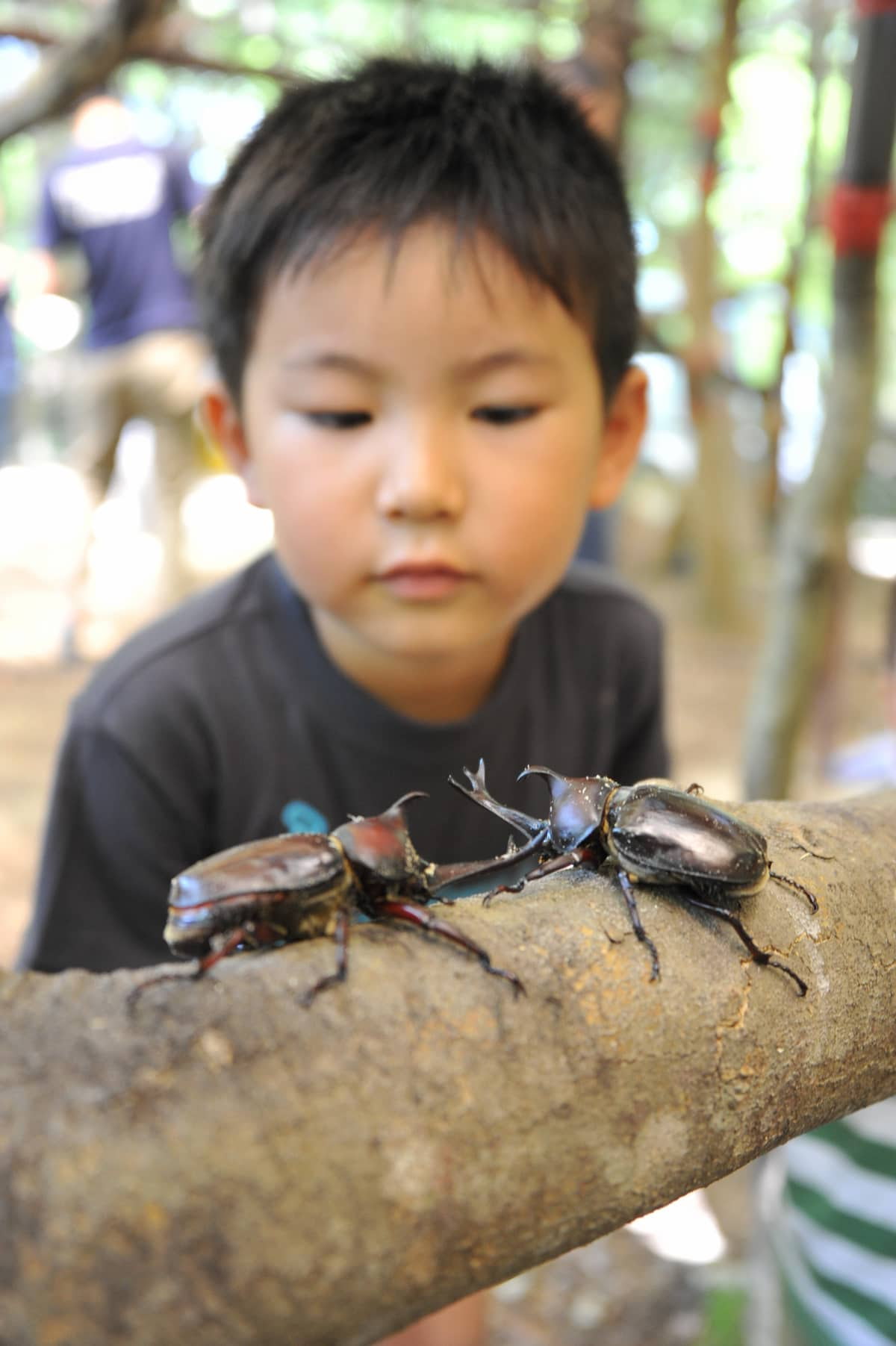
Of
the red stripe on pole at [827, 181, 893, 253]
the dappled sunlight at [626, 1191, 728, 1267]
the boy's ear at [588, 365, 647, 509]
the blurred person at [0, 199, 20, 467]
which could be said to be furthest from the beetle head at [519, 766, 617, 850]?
the blurred person at [0, 199, 20, 467]

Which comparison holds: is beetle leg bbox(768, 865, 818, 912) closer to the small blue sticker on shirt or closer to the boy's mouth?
the boy's mouth

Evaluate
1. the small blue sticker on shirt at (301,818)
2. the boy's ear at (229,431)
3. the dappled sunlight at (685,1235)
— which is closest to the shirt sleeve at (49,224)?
the boy's ear at (229,431)

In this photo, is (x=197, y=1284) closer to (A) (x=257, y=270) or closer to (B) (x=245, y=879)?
(B) (x=245, y=879)

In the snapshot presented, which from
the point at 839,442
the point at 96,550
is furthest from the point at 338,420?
the point at 96,550

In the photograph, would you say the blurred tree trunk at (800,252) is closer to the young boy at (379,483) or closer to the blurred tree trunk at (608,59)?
the blurred tree trunk at (608,59)

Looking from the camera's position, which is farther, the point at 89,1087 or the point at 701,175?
the point at 701,175

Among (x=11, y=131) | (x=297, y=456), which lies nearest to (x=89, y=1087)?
(x=297, y=456)
